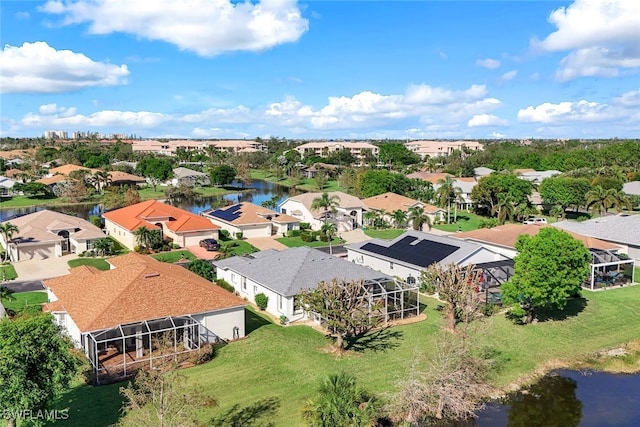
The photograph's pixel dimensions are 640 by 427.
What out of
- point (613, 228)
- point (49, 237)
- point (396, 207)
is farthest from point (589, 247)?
point (49, 237)

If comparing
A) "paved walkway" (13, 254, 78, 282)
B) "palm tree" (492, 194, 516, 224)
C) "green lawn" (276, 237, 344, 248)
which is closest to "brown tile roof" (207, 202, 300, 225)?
"green lawn" (276, 237, 344, 248)

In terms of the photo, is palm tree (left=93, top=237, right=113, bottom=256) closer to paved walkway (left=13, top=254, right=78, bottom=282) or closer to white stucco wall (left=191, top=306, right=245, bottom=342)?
paved walkway (left=13, top=254, right=78, bottom=282)

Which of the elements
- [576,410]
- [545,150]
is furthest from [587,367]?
[545,150]

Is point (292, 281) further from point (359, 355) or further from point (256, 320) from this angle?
point (359, 355)

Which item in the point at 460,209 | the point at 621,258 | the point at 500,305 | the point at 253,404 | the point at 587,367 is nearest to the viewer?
the point at 253,404

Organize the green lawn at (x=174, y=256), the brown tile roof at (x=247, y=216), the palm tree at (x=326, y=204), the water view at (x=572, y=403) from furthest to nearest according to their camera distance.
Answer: the palm tree at (x=326, y=204)
the brown tile roof at (x=247, y=216)
the green lawn at (x=174, y=256)
the water view at (x=572, y=403)

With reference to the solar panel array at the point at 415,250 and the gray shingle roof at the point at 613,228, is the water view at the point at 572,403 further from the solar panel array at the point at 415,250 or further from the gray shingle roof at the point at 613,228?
the gray shingle roof at the point at 613,228

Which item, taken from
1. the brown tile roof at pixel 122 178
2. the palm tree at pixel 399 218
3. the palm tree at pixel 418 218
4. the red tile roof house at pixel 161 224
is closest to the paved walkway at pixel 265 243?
the red tile roof house at pixel 161 224
